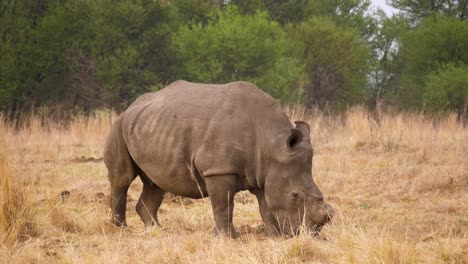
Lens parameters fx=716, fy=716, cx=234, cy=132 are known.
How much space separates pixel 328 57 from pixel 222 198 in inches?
1160

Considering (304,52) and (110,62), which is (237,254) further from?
(304,52)

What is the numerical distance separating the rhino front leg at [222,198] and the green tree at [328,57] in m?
27.9

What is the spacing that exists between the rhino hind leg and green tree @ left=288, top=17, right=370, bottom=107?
26.8 meters

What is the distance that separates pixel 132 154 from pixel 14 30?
862 inches

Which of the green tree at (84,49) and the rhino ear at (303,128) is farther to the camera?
the green tree at (84,49)

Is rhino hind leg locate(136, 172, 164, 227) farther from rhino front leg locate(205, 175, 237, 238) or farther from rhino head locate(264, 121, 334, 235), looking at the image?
rhino head locate(264, 121, 334, 235)

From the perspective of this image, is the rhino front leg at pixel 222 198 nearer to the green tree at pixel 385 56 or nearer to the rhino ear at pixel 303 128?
the rhino ear at pixel 303 128

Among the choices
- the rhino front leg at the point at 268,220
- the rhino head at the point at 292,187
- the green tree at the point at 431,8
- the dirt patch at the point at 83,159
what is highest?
the green tree at the point at 431,8

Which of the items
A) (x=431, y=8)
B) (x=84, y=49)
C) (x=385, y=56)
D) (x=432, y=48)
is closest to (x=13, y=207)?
(x=84, y=49)

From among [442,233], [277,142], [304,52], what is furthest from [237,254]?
[304,52]

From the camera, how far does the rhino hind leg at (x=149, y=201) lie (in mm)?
7129

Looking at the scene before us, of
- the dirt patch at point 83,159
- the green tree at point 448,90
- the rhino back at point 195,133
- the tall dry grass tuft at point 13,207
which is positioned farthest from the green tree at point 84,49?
the tall dry grass tuft at point 13,207

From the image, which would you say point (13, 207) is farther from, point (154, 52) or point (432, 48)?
point (432, 48)

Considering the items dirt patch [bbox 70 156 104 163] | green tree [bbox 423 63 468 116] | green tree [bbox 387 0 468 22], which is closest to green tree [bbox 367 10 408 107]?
green tree [bbox 387 0 468 22]
